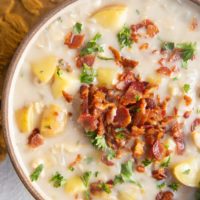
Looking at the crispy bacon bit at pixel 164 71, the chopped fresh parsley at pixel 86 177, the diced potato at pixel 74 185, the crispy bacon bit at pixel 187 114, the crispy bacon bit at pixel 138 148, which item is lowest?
the diced potato at pixel 74 185

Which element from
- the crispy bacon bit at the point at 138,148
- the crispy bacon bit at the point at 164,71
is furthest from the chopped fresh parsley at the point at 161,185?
the crispy bacon bit at the point at 164,71

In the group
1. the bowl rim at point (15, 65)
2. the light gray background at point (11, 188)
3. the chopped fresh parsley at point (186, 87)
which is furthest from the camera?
the light gray background at point (11, 188)

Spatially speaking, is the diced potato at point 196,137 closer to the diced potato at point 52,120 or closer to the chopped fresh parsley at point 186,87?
the chopped fresh parsley at point 186,87

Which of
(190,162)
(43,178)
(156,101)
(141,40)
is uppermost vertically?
(141,40)

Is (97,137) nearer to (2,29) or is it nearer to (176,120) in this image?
(176,120)

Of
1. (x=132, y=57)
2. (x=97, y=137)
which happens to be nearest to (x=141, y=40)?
(x=132, y=57)

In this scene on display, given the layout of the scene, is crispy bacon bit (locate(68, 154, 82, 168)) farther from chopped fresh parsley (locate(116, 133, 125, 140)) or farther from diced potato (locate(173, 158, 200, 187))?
diced potato (locate(173, 158, 200, 187))

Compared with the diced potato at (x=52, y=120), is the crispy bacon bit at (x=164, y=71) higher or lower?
higher
